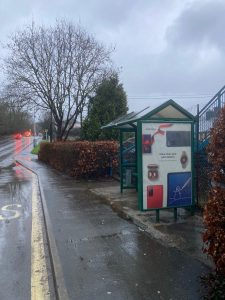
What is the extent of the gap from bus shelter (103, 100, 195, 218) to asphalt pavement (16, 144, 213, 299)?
1.55 feet

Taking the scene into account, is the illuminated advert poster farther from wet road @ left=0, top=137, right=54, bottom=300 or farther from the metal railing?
wet road @ left=0, top=137, right=54, bottom=300

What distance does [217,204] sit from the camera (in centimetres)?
453

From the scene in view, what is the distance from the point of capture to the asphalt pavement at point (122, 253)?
4.96m

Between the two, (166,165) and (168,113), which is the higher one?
(168,113)

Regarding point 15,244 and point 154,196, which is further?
point 154,196

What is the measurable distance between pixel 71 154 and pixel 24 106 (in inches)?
500

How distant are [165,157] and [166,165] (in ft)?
0.51

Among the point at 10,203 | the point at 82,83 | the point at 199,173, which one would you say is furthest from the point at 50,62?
the point at 199,173

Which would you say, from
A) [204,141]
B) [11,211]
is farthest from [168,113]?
[11,211]

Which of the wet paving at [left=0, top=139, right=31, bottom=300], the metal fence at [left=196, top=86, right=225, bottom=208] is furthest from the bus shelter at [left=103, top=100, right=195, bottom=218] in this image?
the wet paving at [left=0, top=139, right=31, bottom=300]

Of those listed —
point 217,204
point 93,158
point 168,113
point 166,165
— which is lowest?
point 93,158

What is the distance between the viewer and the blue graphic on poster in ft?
27.4

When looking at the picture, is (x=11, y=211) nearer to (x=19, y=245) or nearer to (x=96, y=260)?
(x=19, y=245)

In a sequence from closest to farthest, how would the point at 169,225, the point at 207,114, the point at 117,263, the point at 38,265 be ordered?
1. the point at 117,263
2. the point at 38,265
3. the point at 169,225
4. the point at 207,114
